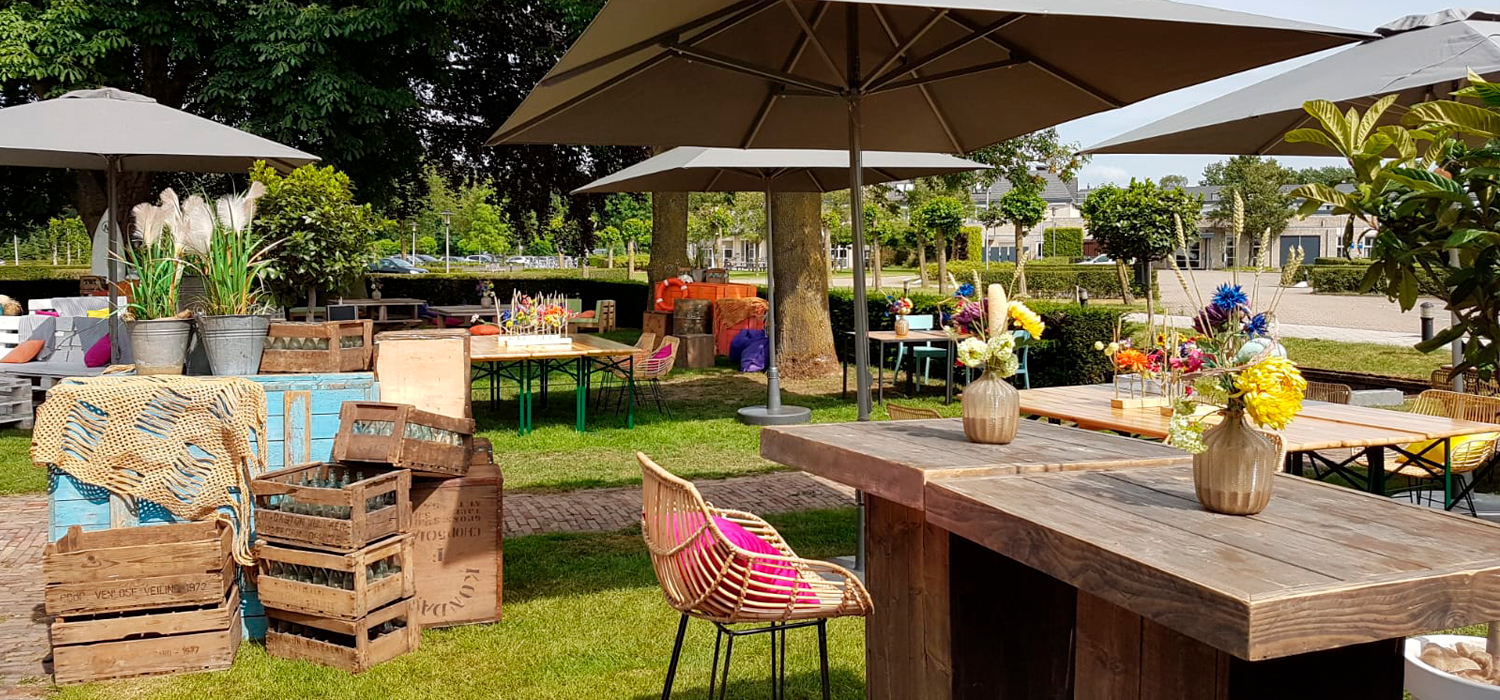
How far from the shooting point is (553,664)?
4.18 metres

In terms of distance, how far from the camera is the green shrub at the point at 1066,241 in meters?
61.2

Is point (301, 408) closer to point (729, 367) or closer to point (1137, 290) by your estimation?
point (729, 367)

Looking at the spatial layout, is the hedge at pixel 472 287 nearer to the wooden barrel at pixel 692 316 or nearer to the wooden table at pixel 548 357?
the wooden barrel at pixel 692 316

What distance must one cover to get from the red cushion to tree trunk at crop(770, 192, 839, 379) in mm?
7935

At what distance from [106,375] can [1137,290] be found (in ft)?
99.4

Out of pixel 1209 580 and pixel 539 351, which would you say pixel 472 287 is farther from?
pixel 1209 580

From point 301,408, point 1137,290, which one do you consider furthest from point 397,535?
point 1137,290

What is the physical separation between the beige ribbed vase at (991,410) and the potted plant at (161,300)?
323 centimetres

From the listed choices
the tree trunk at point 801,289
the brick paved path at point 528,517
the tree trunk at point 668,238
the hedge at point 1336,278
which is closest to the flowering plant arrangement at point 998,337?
the brick paved path at point 528,517

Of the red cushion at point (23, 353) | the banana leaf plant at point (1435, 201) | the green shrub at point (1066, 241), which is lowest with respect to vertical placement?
the red cushion at point (23, 353)

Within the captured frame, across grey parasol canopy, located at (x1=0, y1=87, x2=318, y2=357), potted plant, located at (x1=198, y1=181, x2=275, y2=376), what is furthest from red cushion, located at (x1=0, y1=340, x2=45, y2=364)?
potted plant, located at (x1=198, y1=181, x2=275, y2=376)

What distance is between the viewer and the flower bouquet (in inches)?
128

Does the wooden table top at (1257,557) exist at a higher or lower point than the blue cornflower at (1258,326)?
lower

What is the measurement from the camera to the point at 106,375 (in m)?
4.42
